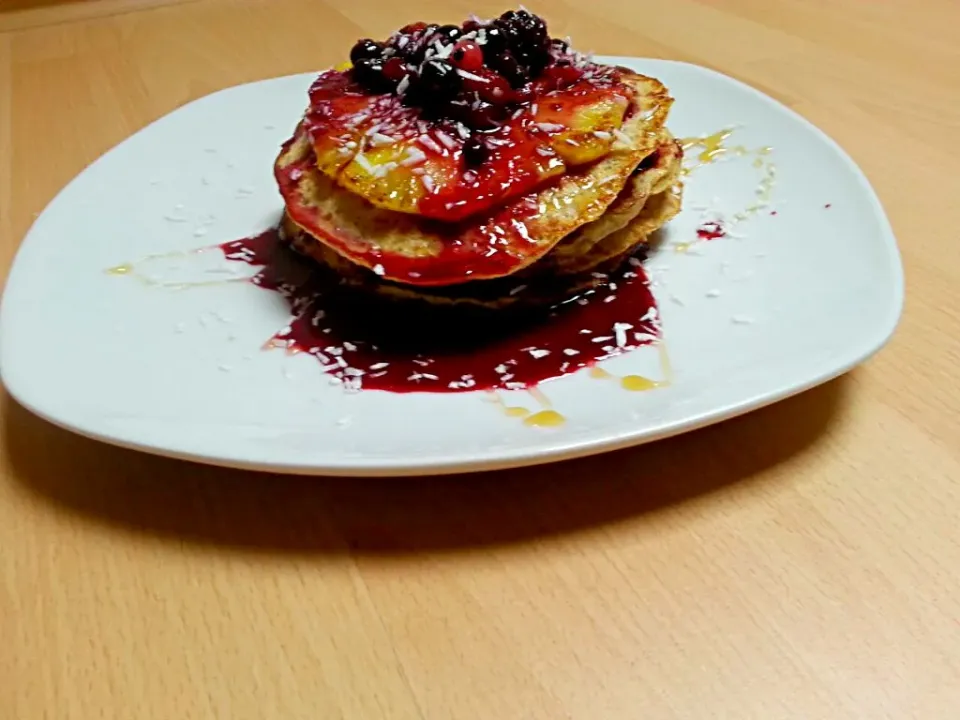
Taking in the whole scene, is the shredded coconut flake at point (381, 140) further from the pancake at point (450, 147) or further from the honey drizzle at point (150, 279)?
the honey drizzle at point (150, 279)

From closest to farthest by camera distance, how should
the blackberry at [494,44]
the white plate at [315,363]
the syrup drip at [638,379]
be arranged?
1. the white plate at [315,363]
2. the syrup drip at [638,379]
3. the blackberry at [494,44]

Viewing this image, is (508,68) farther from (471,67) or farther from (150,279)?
(150,279)

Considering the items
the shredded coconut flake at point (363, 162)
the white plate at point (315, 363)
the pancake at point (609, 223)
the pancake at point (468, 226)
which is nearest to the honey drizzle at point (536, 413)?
the white plate at point (315, 363)

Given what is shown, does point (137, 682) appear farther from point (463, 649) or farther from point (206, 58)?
point (206, 58)

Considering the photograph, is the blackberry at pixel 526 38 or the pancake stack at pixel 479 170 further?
the blackberry at pixel 526 38

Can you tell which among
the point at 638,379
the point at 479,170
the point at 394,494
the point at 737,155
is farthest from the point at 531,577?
the point at 737,155

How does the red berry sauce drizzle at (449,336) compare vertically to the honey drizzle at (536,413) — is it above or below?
below

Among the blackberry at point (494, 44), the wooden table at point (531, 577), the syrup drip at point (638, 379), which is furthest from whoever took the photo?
the blackberry at point (494, 44)

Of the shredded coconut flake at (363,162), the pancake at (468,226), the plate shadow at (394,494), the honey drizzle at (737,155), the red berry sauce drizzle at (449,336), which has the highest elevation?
the shredded coconut flake at (363,162)
